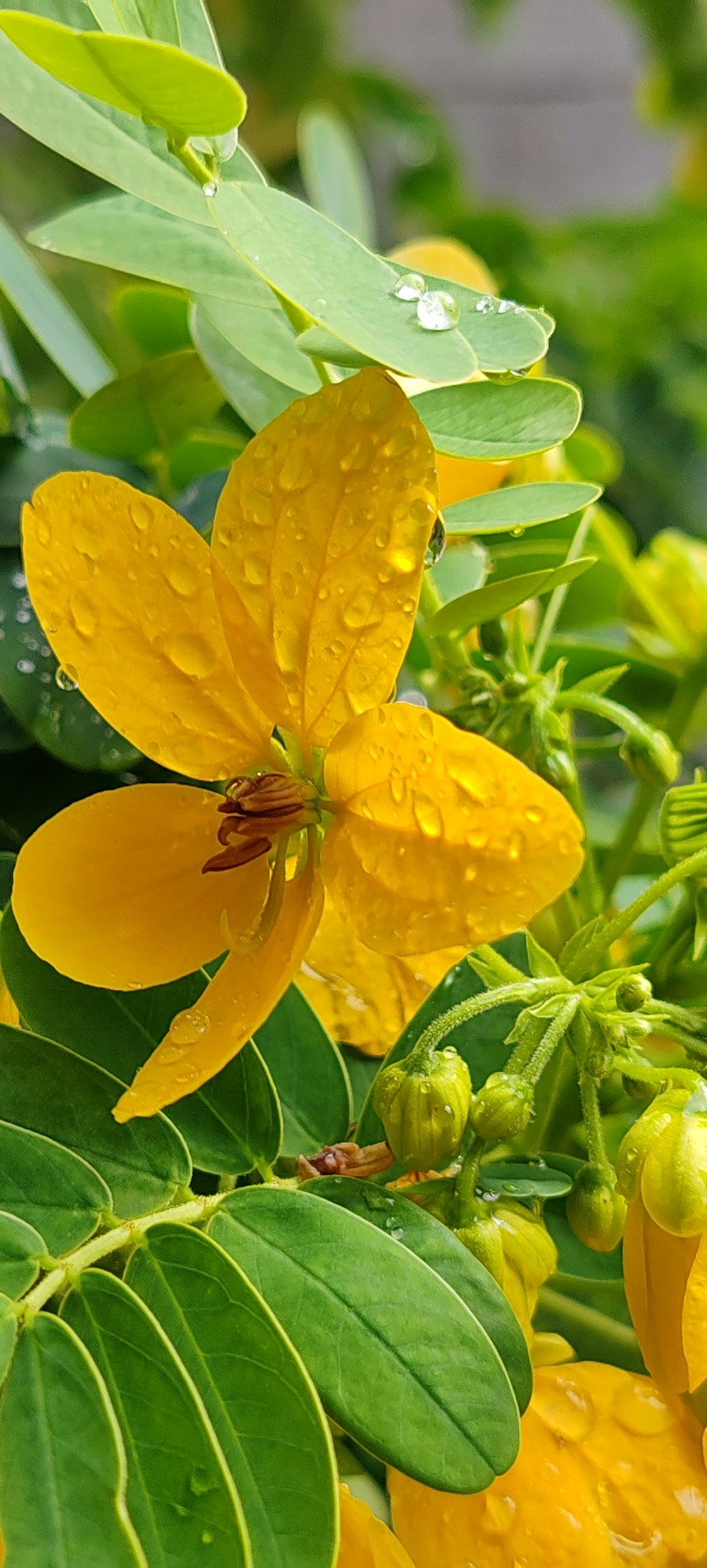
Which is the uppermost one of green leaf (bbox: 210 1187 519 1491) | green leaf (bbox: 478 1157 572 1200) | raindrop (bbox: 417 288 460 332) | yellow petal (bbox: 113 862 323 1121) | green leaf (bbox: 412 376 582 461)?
raindrop (bbox: 417 288 460 332)

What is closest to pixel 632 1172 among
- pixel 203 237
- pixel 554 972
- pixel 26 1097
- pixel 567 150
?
pixel 554 972

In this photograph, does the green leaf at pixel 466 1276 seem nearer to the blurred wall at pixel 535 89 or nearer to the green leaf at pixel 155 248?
the green leaf at pixel 155 248

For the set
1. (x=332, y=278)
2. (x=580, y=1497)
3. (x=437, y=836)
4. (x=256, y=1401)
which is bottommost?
(x=580, y=1497)

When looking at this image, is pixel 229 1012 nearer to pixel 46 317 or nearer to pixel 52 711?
pixel 52 711

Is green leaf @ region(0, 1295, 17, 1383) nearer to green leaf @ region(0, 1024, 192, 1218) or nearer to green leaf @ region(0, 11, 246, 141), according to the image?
green leaf @ region(0, 1024, 192, 1218)

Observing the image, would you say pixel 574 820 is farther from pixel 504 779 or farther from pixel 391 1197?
pixel 391 1197

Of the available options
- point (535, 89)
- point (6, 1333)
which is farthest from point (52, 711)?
point (535, 89)

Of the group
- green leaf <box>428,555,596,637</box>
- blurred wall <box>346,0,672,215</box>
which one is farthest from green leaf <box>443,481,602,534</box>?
blurred wall <box>346,0,672,215</box>
